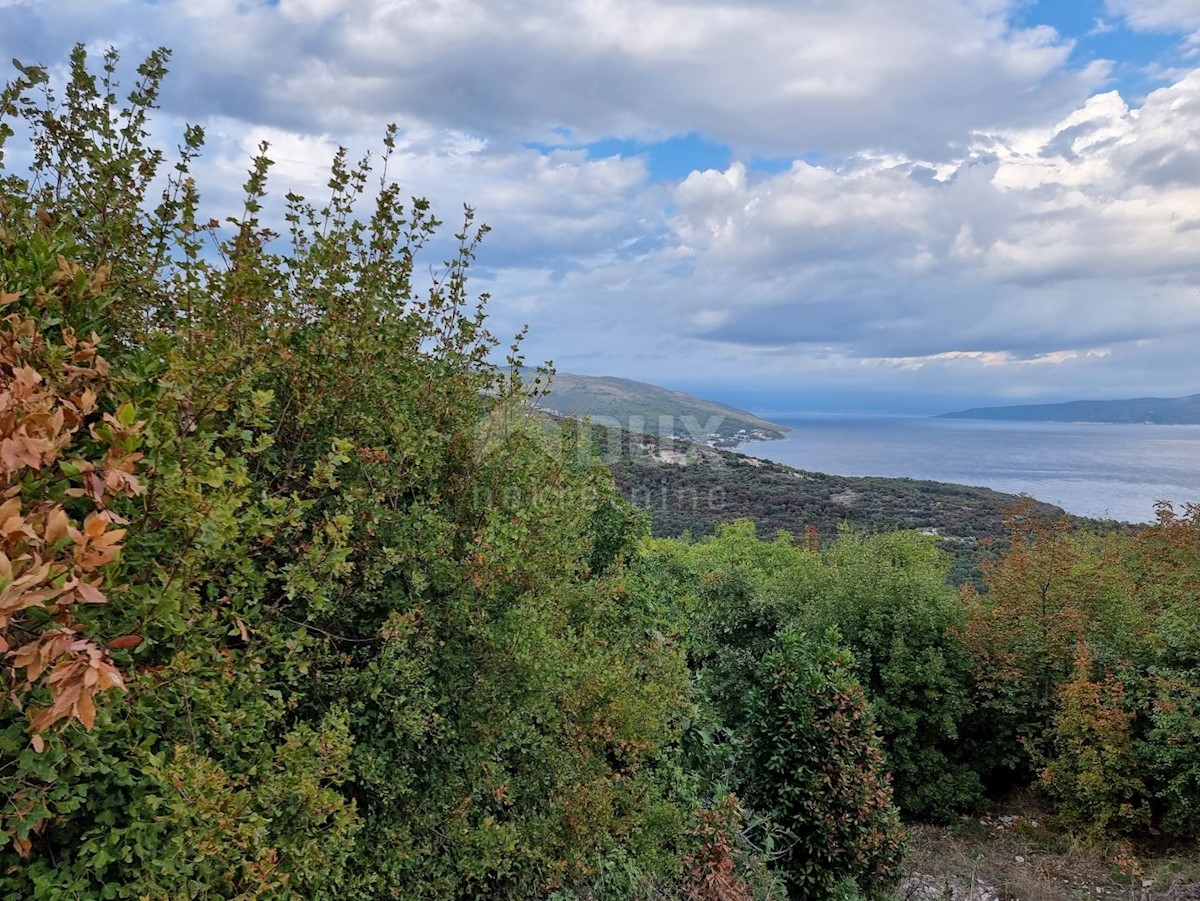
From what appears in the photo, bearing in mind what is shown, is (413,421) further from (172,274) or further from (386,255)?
(172,274)

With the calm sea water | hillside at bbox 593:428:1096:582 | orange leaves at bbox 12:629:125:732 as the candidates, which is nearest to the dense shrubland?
orange leaves at bbox 12:629:125:732

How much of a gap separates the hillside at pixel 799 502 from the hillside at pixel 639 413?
2.33ft

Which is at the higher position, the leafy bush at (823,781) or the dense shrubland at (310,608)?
the dense shrubland at (310,608)

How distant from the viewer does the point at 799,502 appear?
113ft

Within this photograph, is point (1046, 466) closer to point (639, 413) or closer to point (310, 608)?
point (639, 413)

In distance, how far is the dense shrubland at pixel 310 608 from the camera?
1.93m

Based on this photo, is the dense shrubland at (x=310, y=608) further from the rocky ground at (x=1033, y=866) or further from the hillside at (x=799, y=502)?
the hillside at (x=799, y=502)

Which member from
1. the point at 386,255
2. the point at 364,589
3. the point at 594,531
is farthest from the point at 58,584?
the point at 594,531

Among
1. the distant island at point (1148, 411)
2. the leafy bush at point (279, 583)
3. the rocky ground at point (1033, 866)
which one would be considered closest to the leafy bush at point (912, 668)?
the rocky ground at point (1033, 866)

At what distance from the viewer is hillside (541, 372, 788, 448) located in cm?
1391

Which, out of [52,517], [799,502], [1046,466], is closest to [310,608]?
[52,517]

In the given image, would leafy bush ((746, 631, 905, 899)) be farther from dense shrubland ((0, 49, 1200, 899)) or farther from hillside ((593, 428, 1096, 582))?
hillside ((593, 428, 1096, 582))

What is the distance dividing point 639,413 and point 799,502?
11909mm

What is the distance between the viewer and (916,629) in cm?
1448
